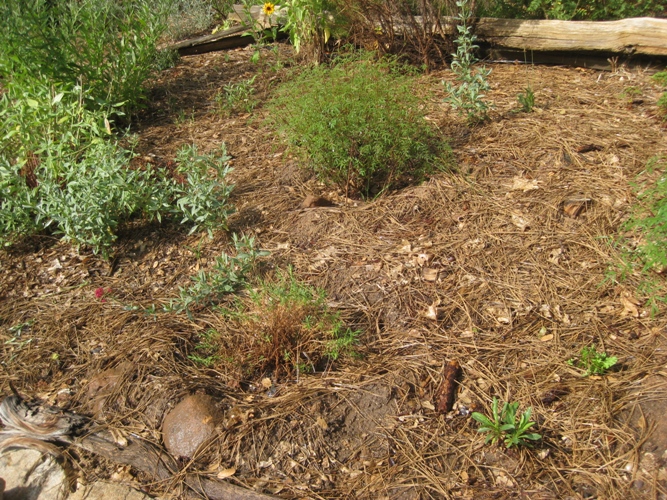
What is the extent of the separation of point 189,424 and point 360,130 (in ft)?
5.87

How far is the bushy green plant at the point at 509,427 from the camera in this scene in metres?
2.17

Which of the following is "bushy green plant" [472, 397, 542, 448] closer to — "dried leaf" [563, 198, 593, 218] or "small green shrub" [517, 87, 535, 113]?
"dried leaf" [563, 198, 593, 218]

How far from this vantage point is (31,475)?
2416mm

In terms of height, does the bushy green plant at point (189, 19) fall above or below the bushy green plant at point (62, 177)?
above

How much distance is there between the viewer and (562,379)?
95.7 inches

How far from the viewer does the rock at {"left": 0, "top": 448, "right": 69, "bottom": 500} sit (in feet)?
7.74

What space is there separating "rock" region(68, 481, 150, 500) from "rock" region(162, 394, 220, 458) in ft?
0.67

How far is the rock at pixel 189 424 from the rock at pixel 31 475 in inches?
17.9

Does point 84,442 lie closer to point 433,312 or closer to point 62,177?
point 433,312

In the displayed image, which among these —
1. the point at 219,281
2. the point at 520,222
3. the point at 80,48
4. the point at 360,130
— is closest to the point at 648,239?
the point at 520,222

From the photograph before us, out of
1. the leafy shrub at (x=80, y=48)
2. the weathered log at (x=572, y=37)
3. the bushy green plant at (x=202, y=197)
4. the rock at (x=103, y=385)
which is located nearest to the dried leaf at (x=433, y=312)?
the bushy green plant at (x=202, y=197)

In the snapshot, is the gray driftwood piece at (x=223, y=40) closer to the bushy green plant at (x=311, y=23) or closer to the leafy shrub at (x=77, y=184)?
the bushy green plant at (x=311, y=23)

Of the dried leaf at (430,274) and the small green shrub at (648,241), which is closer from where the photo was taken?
the small green shrub at (648,241)

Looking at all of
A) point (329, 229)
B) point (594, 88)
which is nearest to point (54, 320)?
point (329, 229)
